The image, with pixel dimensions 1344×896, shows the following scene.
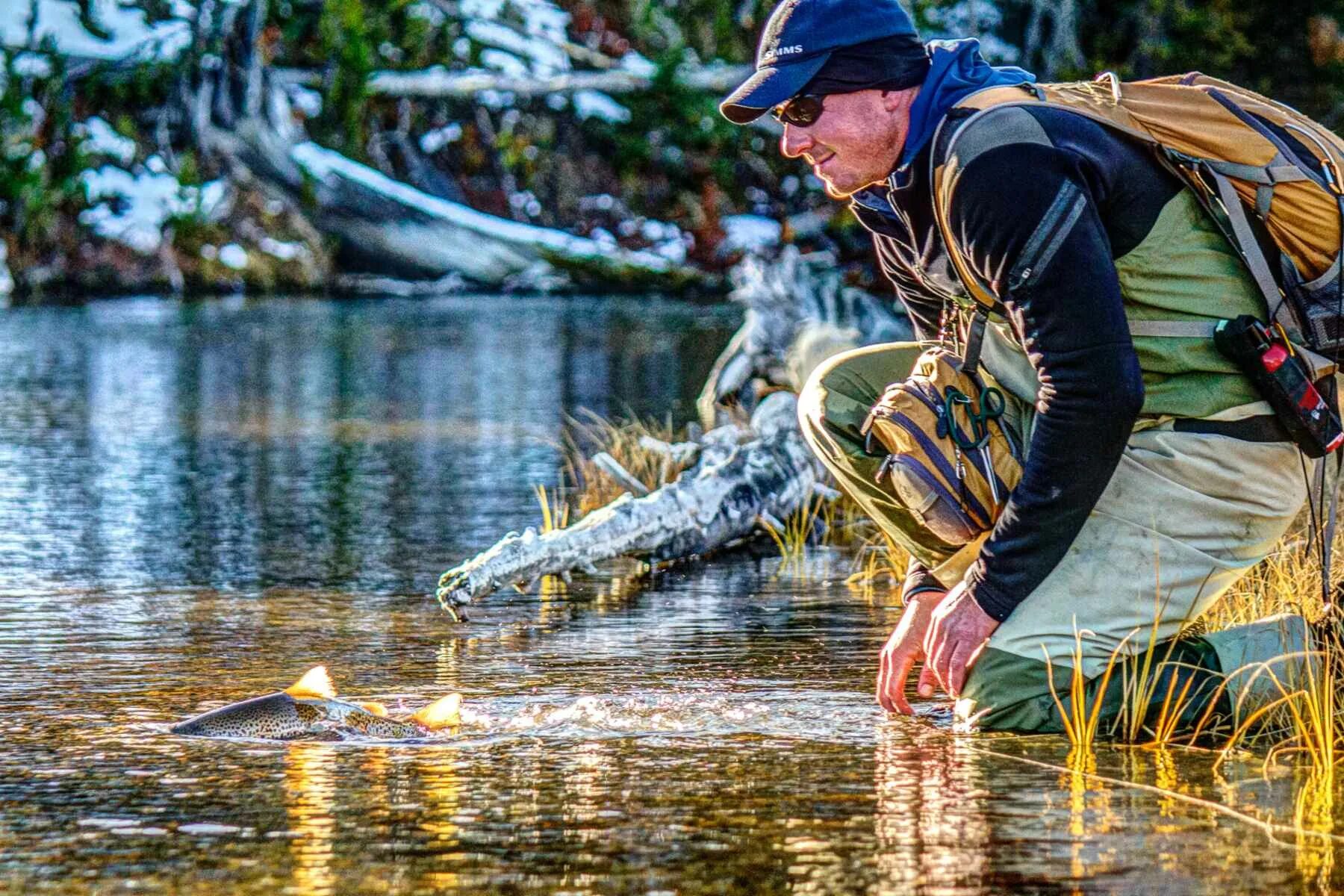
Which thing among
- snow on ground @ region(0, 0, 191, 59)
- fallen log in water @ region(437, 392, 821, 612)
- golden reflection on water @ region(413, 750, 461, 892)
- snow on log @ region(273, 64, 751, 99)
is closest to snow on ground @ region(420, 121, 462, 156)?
snow on log @ region(273, 64, 751, 99)

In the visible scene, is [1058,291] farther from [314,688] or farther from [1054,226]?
[314,688]

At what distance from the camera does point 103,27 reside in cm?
2725

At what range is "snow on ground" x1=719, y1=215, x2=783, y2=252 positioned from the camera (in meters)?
26.8

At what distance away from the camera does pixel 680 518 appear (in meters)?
6.33

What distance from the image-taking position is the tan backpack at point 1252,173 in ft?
11.4

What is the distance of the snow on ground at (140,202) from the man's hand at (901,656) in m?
22.3

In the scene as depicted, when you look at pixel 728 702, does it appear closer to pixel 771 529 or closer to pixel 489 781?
pixel 489 781

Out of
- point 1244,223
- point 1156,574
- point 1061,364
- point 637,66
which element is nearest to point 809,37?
point 1061,364

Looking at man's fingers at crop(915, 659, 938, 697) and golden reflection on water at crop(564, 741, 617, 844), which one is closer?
golden reflection on water at crop(564, 741, 617, 844)

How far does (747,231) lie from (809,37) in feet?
79.0

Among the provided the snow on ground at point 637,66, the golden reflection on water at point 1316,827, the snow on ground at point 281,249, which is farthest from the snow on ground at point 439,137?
the golden reflection on water at point 1316,827

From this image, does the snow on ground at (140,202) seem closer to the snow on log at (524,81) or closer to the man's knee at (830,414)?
the snow on log at (524,81)

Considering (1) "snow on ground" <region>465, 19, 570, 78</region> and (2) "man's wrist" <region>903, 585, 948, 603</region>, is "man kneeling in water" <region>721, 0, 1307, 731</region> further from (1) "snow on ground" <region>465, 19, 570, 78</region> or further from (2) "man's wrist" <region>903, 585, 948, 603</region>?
(1) "snow on ground" <region>465, 19, 570, 78</region>

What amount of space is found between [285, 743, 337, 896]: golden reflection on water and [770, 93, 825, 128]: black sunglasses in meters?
1.43
